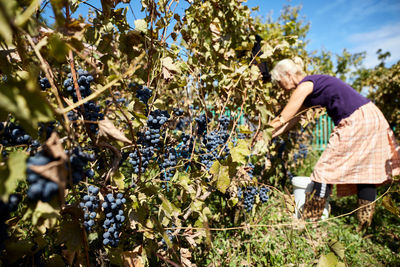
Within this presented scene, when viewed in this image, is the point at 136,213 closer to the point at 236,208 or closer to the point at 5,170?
the point at 5,170

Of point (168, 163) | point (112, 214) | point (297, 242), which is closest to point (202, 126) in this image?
point (168, 163)

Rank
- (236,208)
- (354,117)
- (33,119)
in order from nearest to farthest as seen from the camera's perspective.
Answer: (33,119) < (236,208) < (354,117)

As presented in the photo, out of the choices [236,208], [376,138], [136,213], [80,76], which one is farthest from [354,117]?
[80,76]

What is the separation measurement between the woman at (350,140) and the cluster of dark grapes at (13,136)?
197cm

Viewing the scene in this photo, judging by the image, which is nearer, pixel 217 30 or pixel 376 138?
pixel 217 30

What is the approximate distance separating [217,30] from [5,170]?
180cm

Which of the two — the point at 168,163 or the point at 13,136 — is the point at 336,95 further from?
the point at 13,136

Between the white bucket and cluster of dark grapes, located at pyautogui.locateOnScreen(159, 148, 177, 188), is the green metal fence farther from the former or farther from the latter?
cluster of dark grapes, located at pyautogui.locateOnScreen(159, 148, 177, 188)

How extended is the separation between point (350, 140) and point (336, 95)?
1.57ft

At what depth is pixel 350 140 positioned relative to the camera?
232 centimetres

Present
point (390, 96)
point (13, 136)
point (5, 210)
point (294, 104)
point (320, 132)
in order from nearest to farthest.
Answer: point (5, 210) → point (13, 136) → point (294, 104) → point (390, 96) → point (320, 132)

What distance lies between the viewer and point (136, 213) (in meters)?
1.04

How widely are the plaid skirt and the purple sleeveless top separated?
0.21 ft

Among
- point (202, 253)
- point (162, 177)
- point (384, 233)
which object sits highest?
point (162, 177)
